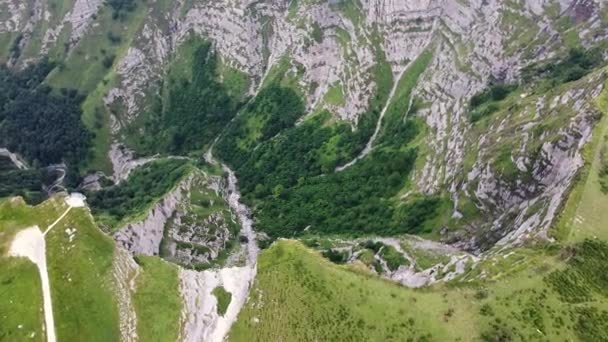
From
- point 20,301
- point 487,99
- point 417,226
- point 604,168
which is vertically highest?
point 487,99

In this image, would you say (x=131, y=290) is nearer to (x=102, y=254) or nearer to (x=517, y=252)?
(x=102, y=254)

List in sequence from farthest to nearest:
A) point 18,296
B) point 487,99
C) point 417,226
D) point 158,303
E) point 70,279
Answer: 1. point 487,99
2. point 417,226
3. point 70,279
4. point 158,303
5. point 18,296

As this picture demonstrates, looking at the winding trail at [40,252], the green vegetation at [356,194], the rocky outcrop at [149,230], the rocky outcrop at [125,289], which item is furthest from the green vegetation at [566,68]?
the winding trail at [40,252]

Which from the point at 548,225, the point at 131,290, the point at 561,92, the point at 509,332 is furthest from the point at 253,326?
the point at 561,92

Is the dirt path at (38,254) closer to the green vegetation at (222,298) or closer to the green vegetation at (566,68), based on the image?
the green vegetation at (222,298)

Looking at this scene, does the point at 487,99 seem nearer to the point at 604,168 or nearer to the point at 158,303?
the point at 604,168

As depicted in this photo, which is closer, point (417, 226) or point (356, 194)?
point (417, 226)

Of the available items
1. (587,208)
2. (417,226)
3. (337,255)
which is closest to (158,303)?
(337,255)

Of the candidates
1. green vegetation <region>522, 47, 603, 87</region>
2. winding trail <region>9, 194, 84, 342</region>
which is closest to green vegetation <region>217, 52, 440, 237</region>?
green vegetation <region>522, 47, 603, 87</region>
